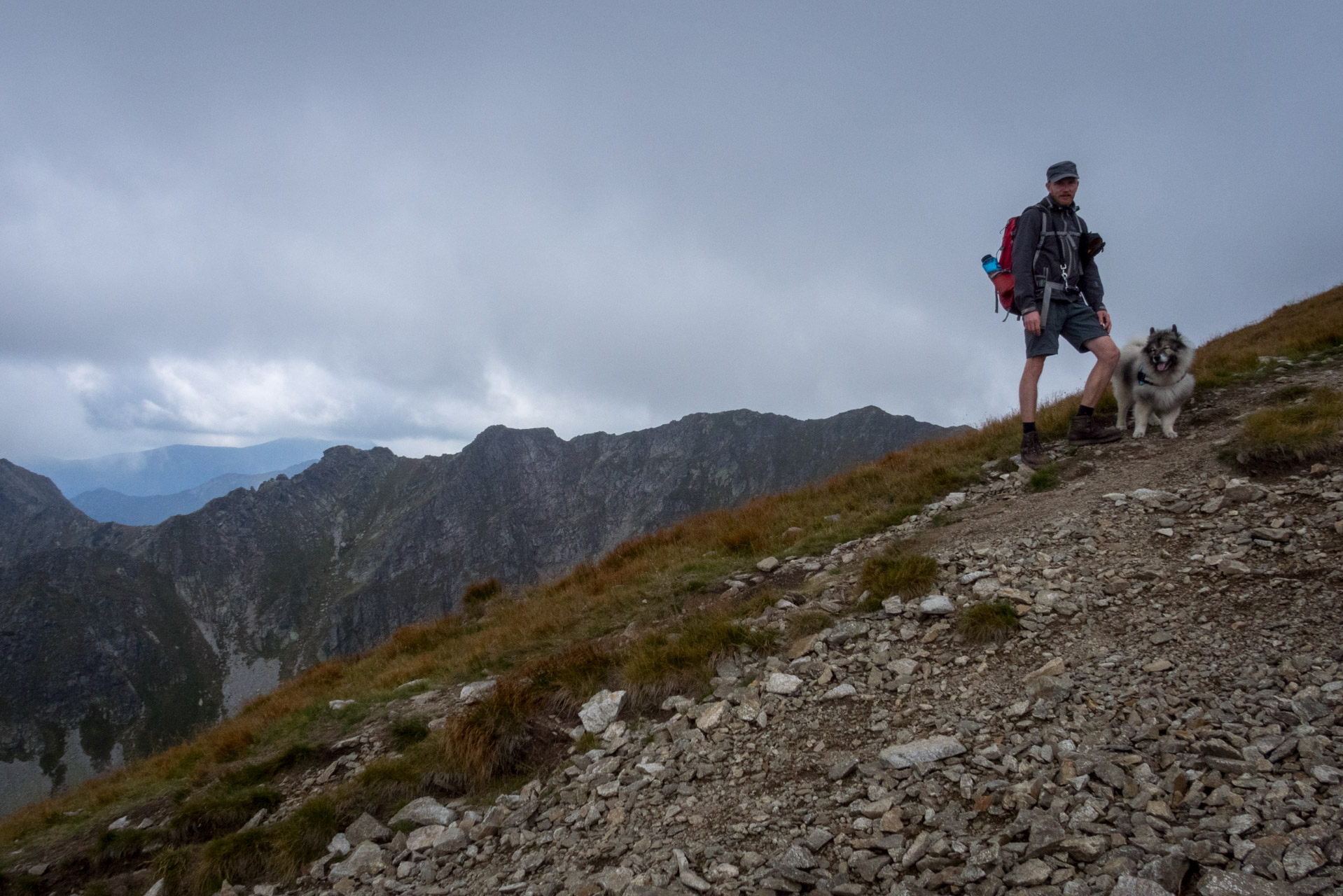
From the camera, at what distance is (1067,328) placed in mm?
8711

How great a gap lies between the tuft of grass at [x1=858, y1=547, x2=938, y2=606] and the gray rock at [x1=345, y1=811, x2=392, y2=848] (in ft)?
15.0


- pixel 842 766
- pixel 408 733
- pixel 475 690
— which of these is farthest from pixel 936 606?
pixel 408 733

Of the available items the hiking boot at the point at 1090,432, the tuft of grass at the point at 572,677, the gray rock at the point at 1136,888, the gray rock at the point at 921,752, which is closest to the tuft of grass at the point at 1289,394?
the hiking boot at the point at 1090,432

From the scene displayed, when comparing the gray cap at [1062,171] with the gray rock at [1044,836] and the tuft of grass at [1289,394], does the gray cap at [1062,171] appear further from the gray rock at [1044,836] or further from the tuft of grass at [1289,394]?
the gray rock at [1044,836]

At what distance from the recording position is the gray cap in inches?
328

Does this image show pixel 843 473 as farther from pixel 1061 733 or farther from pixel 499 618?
pixel 1061 733

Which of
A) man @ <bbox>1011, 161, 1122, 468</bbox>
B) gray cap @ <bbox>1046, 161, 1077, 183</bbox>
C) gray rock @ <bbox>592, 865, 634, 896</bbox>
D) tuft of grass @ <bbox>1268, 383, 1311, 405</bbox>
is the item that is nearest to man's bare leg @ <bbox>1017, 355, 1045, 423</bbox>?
man @ <bbox>1011, 161, 1122, 468</bbox>

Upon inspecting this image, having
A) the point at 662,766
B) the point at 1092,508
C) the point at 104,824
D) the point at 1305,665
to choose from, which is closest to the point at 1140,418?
the point at 1092,508

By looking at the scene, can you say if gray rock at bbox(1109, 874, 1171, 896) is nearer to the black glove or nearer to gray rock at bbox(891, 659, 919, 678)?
gray rock at bbox(891, 659, 919, 678)

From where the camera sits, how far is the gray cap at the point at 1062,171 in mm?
8336

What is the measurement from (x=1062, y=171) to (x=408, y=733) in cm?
1069

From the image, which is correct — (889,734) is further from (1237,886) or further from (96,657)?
(96,657)

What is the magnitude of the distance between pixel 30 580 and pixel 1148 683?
24914cm

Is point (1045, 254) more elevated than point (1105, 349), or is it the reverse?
point (1045, 254)
